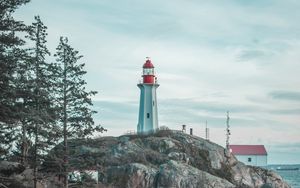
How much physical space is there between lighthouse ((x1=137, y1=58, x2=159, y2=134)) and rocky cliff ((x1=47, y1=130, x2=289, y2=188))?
382 centimetres

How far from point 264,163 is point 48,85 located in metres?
65.8

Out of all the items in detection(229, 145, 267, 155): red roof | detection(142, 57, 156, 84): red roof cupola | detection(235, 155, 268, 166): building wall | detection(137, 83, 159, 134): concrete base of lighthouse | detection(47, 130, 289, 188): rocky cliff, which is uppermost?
detection(142, 57, 156, 84): red roof cupola

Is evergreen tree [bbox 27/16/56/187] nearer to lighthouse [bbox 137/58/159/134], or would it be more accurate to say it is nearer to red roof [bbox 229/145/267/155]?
lighthouse [bbox 137/58/159/134]

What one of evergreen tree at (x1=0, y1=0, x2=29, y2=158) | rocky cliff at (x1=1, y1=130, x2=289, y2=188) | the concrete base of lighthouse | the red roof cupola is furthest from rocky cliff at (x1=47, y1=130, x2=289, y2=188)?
evergreen tree at (x1=0, y1=0, x2=29, y2=158)

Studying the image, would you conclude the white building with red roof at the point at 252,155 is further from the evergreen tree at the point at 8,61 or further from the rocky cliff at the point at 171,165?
the evergreen tree at the point at 8,61

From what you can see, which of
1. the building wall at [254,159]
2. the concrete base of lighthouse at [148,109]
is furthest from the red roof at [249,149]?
the concrete base of lighthouse at [148,109]

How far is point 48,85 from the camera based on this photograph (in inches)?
1209

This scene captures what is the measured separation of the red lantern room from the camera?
223ft

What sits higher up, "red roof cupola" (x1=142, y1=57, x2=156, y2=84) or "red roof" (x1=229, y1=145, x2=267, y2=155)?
"red roof cupola" (x1=142, y1=57, x2=156, y2=84)

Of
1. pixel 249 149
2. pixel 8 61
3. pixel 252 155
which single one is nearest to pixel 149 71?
pixel 252 155

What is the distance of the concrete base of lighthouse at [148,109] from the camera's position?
66812mm

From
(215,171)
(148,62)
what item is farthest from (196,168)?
(148,62)

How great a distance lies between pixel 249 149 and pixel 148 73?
30.6 metres

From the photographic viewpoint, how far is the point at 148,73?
6856 cm
